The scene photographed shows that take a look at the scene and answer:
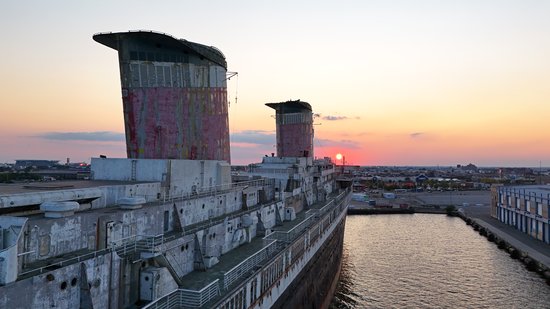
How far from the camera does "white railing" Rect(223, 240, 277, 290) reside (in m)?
16.8

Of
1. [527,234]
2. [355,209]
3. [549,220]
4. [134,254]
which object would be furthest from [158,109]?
[355,209]

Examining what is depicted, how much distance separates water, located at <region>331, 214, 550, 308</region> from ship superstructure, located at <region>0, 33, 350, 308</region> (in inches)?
298

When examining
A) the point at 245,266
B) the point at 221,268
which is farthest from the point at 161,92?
the point at 245,266

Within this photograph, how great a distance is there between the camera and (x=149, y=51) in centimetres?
2641

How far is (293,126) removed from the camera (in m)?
63.8

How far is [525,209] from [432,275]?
27887mm

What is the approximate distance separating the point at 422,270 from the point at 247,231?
89.0ft

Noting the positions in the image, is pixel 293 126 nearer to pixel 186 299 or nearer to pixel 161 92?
pixel 161 92

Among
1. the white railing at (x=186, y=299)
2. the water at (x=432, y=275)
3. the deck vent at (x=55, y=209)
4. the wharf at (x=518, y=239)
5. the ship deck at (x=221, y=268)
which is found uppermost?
the deck vent at (x=55, y=209)

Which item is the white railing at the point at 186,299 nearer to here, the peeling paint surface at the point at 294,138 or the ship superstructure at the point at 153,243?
the ship superstructure at the point at 153,243

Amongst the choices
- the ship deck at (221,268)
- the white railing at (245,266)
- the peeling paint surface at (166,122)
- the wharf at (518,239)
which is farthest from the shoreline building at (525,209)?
the peeling paint surface at (166,122)

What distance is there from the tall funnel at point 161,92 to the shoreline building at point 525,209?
47.2 m

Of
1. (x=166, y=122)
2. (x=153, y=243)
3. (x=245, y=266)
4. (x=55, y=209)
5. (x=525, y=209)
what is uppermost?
(x=166, y=122)

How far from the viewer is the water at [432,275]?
118 ft
